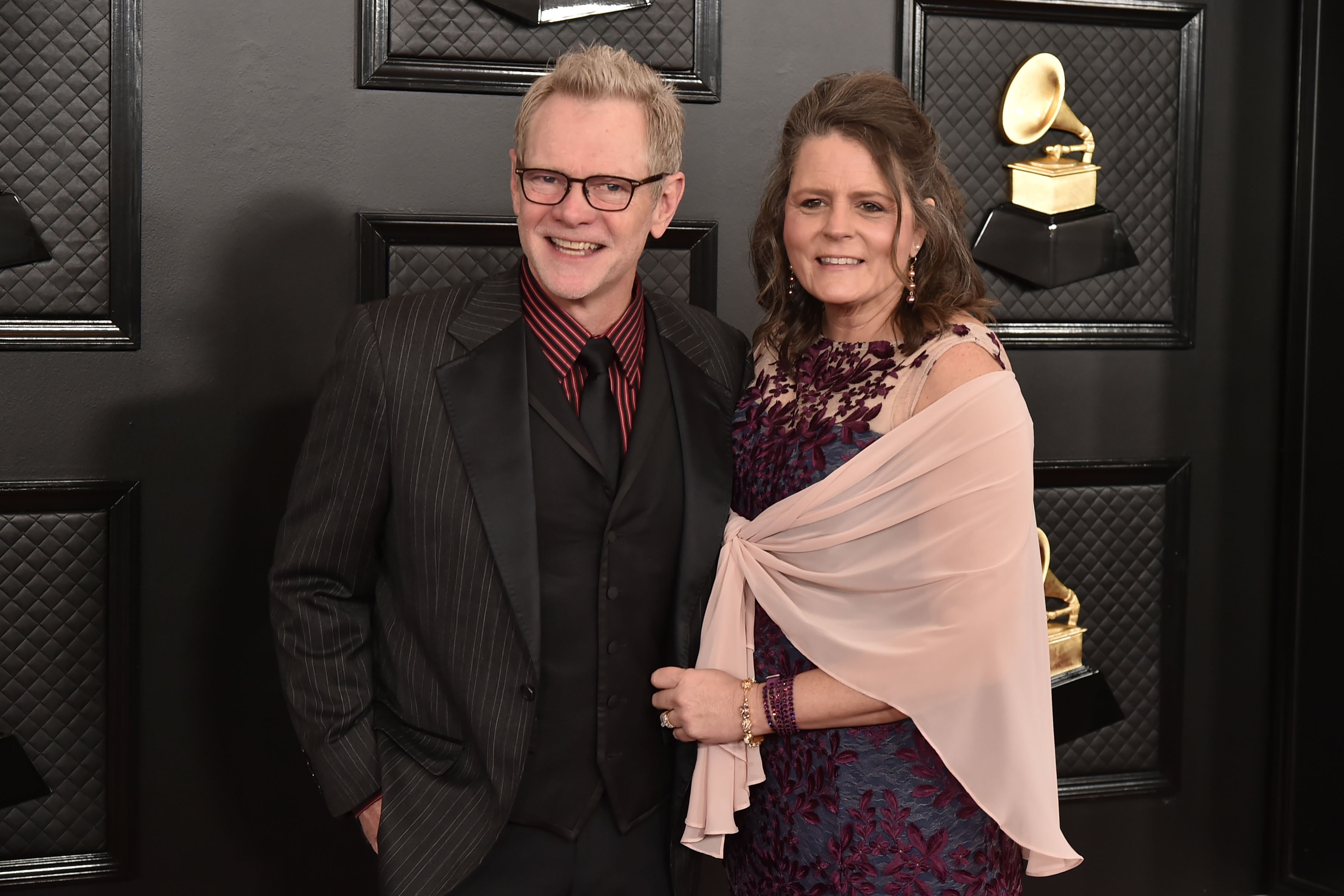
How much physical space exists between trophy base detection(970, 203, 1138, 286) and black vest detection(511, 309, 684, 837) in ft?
3.81

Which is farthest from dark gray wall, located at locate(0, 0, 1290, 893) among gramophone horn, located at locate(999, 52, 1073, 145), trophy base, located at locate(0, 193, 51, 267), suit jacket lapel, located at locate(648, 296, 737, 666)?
suit jacket lapel, located at locate(648, 296, 737, 666)

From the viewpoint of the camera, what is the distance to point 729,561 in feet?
5.55

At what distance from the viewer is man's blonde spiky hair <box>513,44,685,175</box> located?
1.60 meters

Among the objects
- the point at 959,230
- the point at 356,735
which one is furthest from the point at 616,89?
the point at 356,735

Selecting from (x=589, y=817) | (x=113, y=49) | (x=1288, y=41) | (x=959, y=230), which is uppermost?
(x=1288, y=41)

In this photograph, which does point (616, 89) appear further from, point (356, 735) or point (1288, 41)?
point (1288, 41)

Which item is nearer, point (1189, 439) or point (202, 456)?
point (202, 456)

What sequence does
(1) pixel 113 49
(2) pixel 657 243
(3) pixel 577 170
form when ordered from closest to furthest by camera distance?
1. (3) pixel 577 170
2. (1) pixel 113 49
3. (2) pixel 657 243

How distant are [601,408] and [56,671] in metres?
1.22

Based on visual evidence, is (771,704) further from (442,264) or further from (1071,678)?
(1071,678)

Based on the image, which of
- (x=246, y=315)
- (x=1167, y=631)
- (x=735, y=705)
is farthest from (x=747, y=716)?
(x=1167, y=631)

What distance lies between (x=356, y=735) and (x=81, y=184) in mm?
1144

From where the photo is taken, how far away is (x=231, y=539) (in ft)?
7.06

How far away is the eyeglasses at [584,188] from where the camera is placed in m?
1.60
